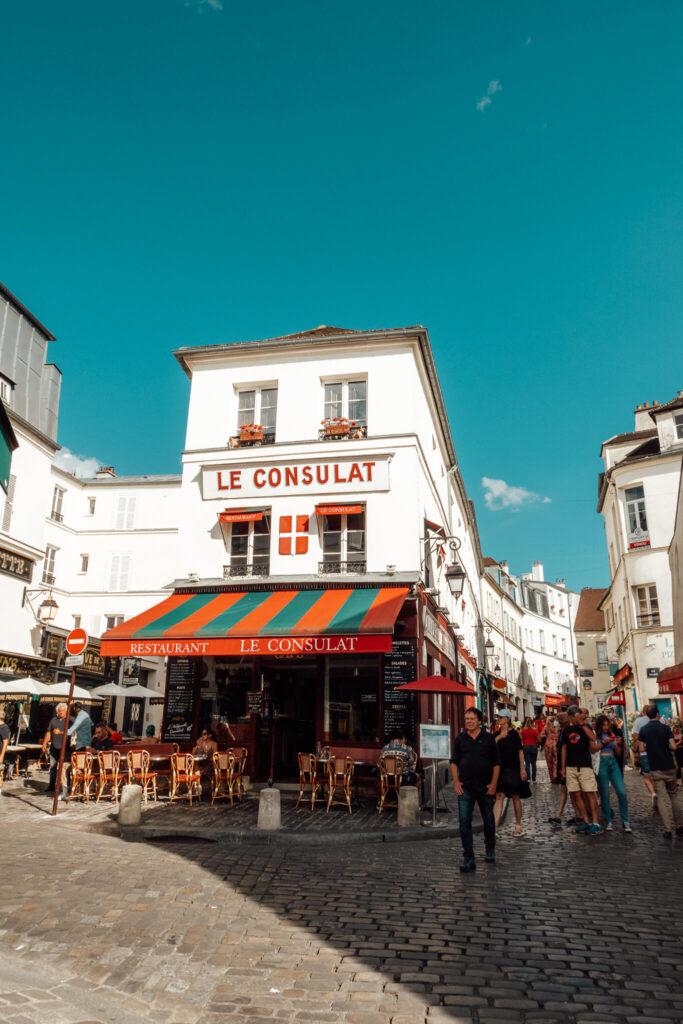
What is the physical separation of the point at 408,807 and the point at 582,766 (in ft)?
8.49

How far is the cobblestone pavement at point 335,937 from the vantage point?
3.88 meters

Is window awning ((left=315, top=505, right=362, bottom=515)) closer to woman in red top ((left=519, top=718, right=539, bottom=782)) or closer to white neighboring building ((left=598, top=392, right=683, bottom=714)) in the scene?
woman in red top ((left=519, top=718, right=539, bottom=782))

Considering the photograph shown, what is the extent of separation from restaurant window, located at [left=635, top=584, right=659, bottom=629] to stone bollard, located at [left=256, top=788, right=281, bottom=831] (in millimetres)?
19493

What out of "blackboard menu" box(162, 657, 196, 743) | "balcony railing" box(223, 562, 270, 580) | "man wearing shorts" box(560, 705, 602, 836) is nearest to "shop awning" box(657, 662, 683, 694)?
"man wearing shorts" box(560, 705, 602, 836)

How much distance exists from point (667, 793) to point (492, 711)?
2983 centimetres

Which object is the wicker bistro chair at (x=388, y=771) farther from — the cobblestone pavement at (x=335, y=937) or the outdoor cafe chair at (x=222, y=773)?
the cobblestone pavement at (x=335, y=937)

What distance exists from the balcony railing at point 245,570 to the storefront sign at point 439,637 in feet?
12.0

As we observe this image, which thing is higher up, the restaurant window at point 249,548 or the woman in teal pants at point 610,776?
the restaurant window at point 249,548

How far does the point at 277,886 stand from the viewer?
6570 mm

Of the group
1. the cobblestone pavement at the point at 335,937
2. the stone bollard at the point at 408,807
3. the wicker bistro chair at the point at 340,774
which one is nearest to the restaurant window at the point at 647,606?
the wicker bistro chair at the point at 340,774

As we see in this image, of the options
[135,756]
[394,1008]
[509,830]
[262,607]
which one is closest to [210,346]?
[262,607]

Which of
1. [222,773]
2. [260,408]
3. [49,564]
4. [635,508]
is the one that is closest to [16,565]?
[49,564]

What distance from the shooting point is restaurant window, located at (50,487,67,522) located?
2816cm

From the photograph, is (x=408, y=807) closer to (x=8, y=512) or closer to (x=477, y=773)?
(x=477, y=773)
